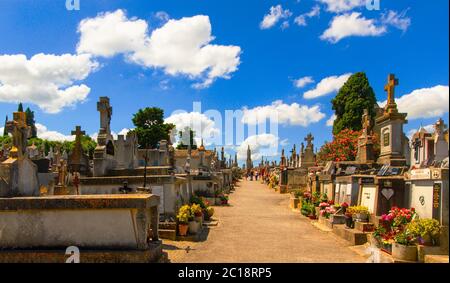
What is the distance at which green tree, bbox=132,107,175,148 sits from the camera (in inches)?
2339

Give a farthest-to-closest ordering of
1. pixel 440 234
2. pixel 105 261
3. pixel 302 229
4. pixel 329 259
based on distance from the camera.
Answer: pixel 302 229 < pixel 329 259 < pixel 440 234 < pixel 105 261

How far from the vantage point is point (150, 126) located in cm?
6094

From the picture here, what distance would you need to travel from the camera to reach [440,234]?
25.8 ft

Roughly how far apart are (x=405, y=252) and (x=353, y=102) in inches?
1482

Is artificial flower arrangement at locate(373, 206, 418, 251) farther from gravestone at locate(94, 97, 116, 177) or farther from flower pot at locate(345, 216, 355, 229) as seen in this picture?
gravestone at locate(94, 97, 116, 177)

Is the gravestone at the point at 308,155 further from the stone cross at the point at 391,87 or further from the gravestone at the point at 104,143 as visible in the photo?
the gravestone at the point at 104,143

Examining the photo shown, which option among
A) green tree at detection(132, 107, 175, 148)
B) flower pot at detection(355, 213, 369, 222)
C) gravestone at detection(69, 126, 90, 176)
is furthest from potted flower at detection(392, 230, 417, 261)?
green tree at detection(132, 107, 175, 148)

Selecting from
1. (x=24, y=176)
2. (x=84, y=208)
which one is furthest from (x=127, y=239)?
(x=24, y=176)

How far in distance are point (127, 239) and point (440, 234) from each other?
6.26m

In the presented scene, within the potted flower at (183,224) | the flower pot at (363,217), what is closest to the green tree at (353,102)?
the flower pot at (363,217)

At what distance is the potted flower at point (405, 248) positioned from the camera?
311 inches

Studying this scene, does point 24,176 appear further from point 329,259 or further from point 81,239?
point 329,259

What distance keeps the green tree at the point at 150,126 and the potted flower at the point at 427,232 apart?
5230 centimetres

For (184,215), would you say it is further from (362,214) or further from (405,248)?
(405,248)
